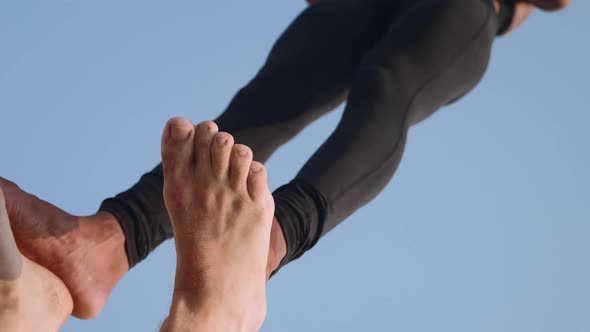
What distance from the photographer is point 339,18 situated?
116cm

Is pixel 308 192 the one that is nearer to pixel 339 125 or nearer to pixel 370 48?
pixel 339 125

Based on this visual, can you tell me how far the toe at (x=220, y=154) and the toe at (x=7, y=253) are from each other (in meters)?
0.21

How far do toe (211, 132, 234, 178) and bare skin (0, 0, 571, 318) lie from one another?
0.12 meters

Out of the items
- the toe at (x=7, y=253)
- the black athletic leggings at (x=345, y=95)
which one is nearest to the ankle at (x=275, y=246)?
the black athletic leggings at (x=345, y=95)

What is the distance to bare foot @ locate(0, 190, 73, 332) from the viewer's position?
0.68 metres

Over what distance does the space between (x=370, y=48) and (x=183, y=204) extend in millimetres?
433

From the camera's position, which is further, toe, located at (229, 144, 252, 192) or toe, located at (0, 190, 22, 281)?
toe, located at (229, 144, 252, 192)

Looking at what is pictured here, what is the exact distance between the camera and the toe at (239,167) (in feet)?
2.75

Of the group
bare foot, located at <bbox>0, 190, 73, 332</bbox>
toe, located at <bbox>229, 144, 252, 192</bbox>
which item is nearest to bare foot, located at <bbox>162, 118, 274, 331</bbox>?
toe, located at <bbox>229, 144, 252, 192</bbox>

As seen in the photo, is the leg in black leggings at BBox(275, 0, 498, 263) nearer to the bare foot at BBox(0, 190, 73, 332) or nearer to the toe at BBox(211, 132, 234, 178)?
the toe at BBox(211, 132, 234, 178)

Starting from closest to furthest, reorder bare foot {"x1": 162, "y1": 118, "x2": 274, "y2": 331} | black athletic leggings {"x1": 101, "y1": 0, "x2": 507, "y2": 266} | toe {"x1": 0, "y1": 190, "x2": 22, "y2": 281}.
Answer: toe {"x1": 0, "y1": 190, "x2": 22, "y2": 281} → bare foot {"x1": 162, "y1": 118, "x2": 274, "y2": 331} → black athletic leggings {"x1": 101, "y1": 0, "x2": 507, "y2": 266}

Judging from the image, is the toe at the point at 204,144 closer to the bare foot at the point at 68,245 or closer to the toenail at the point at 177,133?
the toenail at the point at 177,133

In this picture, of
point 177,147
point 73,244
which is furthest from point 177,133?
point 73,244

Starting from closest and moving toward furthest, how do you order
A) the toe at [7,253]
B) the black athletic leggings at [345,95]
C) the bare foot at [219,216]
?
the toe at [7,253] < the bare foot at [219,216] < the black athletic leggings at [345,95]
